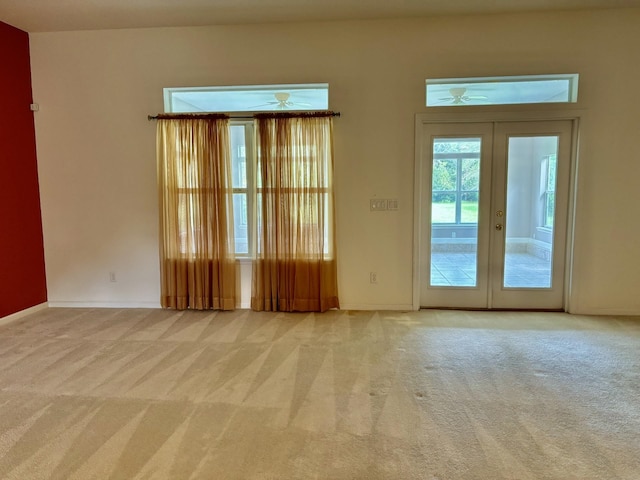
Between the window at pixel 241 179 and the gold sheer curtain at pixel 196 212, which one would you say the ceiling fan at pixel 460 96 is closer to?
the window at pixel 241 179

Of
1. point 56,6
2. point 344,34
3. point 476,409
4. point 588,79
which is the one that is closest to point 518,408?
point 476,409

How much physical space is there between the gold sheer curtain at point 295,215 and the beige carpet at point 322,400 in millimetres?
465

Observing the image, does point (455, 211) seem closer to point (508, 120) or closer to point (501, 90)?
point (508, 120)

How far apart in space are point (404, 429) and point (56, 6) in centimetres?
456

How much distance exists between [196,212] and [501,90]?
3.48 meters

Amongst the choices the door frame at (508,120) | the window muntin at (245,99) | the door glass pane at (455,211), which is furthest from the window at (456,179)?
the window muntin at (245,99)

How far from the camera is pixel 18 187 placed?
3.92 metres

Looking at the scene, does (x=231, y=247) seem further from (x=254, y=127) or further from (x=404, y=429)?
(x=404, y=429)

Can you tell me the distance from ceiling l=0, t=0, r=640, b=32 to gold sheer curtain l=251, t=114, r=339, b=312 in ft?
3.16

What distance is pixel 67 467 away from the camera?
1.74m

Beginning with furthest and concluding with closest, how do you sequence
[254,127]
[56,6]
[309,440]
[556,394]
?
[254,127], [56,6], [556,394], [309,440]

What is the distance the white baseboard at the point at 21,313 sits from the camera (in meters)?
3.75

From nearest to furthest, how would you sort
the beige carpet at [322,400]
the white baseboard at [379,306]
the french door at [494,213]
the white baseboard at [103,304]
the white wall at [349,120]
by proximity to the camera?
the beige carpet at [322,400] → the white wall at [349,120] → the french door at [494,213] → the white baseboard at [379,306] → the white baseboard at [103,304]

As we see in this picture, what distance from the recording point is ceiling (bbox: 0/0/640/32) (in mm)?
3367
